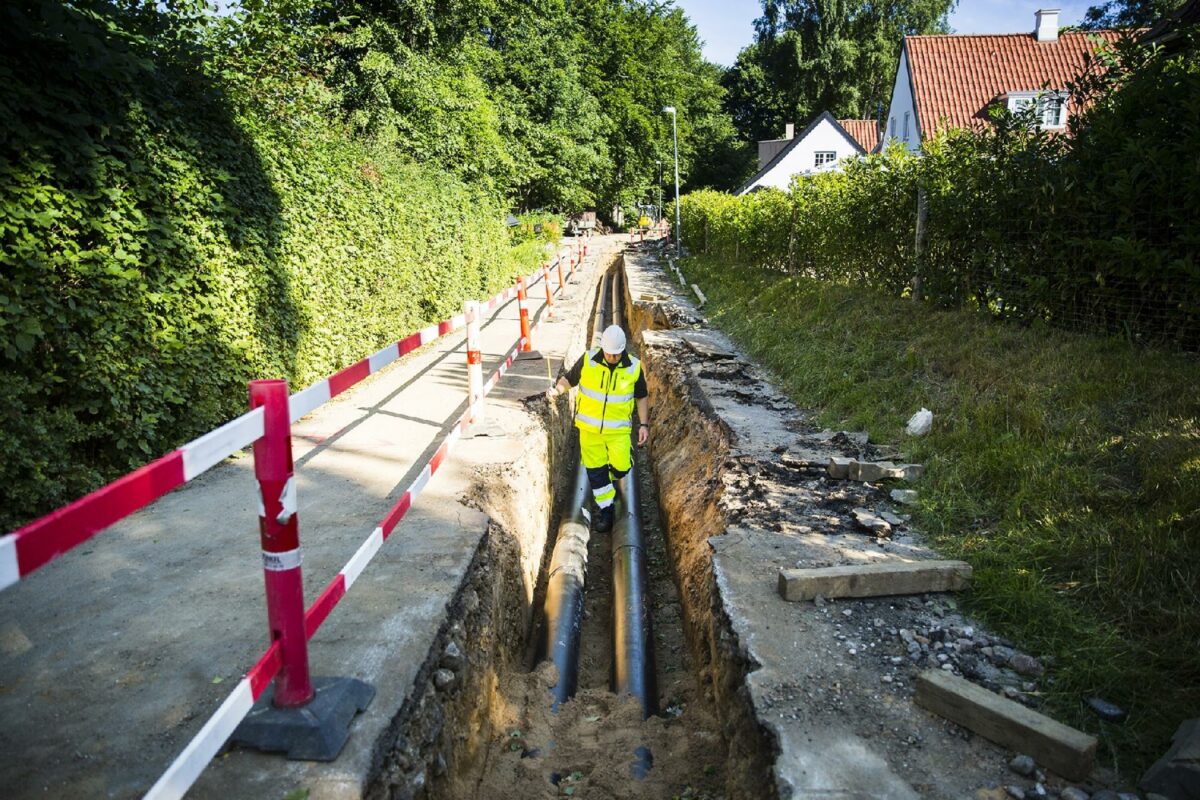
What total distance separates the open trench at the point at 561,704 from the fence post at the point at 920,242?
5206 mm

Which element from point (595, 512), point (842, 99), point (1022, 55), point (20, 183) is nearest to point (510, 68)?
point (1022, 55)

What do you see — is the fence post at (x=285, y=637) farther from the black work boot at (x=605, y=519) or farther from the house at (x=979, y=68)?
the house at (x=979, y=68)

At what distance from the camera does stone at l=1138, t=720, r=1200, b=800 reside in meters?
2.34

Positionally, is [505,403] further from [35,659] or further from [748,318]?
[748,318]

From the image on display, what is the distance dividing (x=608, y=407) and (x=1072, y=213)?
4.61 metres

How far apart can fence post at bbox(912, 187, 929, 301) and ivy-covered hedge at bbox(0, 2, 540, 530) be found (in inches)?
290

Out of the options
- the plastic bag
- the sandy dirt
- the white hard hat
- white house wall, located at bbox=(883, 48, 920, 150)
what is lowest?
the sandy dirt

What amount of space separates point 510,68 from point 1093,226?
22680 millimetres

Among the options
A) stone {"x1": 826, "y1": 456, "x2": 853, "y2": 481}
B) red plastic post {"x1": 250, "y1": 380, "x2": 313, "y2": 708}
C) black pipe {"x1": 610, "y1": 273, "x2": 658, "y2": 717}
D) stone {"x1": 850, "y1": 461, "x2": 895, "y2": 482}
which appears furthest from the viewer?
stone {"x1": 826, "y1": 456, "x2": 853, "y2": 481}

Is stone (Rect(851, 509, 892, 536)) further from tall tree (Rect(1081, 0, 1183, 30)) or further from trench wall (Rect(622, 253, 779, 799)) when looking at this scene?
tall tree (Rect(1081, 0, 1183, 30))

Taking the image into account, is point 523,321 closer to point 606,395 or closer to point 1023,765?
point 606,395

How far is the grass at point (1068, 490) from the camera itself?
9.94 ft

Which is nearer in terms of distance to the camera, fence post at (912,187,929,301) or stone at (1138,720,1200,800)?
stone at (1138,720,1200,800)

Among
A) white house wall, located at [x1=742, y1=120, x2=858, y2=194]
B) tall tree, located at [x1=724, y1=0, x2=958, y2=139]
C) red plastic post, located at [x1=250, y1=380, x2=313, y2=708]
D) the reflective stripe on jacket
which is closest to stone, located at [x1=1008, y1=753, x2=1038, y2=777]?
red plastic post, located at [x1=250, y1=380, x2=313, y2=708]
